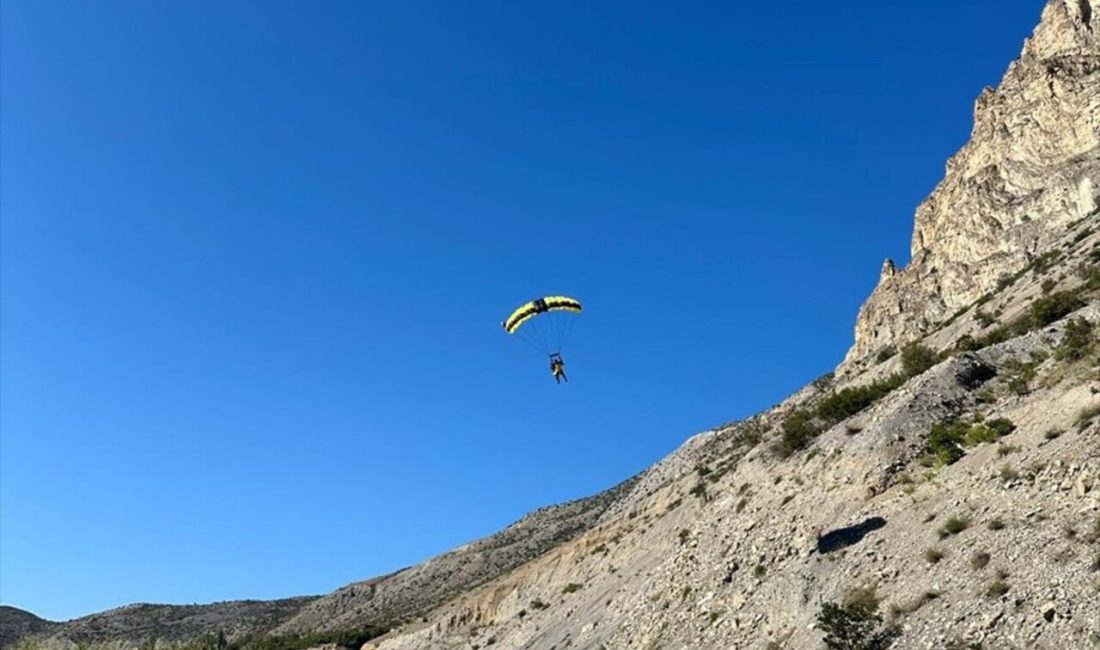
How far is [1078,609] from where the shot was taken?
13922 millimetres

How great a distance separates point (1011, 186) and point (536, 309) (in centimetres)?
7148

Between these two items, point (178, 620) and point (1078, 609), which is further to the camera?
point (178, 620)

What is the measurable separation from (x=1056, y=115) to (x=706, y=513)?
2977 inches

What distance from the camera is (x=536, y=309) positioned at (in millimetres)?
42250

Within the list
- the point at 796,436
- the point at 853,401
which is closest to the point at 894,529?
the point at 796,436

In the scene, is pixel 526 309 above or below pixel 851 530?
above

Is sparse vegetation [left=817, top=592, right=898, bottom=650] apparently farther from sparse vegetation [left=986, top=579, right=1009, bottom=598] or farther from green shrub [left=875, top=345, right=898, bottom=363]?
green shrub [left=875, top=345, right=898, bottom=363]

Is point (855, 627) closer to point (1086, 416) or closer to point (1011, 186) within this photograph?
point (1086, 416)

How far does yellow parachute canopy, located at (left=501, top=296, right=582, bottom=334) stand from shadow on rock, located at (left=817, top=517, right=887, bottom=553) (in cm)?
2180

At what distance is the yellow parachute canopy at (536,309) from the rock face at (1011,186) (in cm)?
5225

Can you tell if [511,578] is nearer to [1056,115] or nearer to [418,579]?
[418,579]

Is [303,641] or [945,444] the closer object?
[945,444]

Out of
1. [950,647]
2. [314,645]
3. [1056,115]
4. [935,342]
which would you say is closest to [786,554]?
[950,647]

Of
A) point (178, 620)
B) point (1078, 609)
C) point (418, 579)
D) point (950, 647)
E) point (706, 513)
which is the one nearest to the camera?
point (1078, 609)
